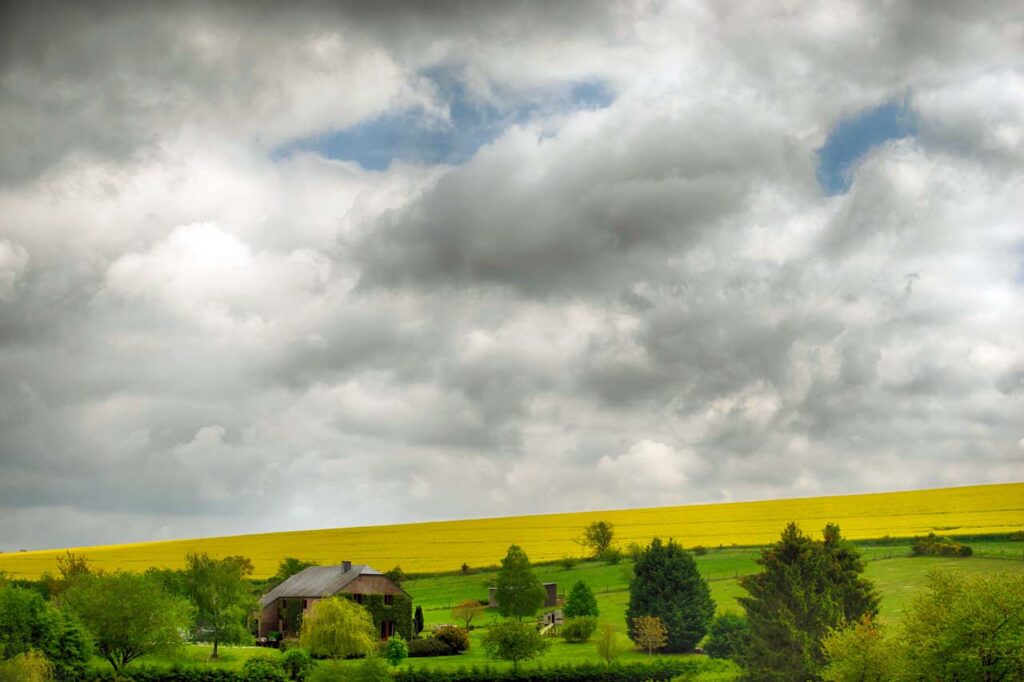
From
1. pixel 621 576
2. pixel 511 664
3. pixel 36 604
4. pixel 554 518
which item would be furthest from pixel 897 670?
pixel 554 518

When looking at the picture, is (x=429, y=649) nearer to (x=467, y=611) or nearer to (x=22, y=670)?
(x=467, y=611)

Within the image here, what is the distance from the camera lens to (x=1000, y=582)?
136ft

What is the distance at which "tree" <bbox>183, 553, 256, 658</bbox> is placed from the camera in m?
89.3

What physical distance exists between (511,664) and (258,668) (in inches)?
785

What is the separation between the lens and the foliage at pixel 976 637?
39.2 meters

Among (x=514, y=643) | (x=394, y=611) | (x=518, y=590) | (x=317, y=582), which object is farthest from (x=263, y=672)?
(x=317, y=582)

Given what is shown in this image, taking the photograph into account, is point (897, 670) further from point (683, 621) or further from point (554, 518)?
point (554, 518)

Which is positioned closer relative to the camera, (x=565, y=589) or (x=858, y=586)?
(x=858, y=586)

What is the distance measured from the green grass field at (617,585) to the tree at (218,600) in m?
1.84

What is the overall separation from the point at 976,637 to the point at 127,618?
205 ft

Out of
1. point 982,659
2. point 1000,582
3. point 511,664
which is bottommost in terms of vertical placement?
point 511,664

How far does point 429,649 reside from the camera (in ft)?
283

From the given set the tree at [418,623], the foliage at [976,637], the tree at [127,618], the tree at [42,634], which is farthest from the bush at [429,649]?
the foliage at [976,637]

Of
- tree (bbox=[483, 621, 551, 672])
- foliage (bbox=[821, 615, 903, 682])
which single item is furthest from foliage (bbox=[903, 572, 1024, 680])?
tree (bbox=[483, 621, 551, 672])
